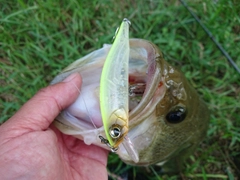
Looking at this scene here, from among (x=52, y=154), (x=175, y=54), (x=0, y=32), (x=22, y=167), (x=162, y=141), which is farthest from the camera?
(x=175, y=54)

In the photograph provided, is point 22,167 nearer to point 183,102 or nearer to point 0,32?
point 183,102

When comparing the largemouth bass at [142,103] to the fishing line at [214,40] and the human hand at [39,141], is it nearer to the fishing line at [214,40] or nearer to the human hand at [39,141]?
the human hand at [39,141]

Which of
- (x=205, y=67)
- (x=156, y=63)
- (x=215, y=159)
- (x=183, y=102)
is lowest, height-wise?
(x=215, y=159)

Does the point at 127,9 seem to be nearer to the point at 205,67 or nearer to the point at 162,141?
the point at 205,67

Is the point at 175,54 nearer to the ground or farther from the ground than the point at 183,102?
nearer to the ground

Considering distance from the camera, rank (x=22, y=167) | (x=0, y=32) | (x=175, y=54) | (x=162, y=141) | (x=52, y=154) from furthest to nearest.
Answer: (x=175, y=54) < (x=0, y=32) < (x=162, y=141) < (x=52, y=154) < (x=22, y=167)

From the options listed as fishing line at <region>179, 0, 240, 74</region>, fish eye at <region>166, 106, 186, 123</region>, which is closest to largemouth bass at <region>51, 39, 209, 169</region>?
fish eye at <region>166, 106, 186, 123</region>

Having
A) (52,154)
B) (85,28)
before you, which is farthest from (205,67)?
(52,154)

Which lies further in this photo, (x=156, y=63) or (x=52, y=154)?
(x=52, y=154)
